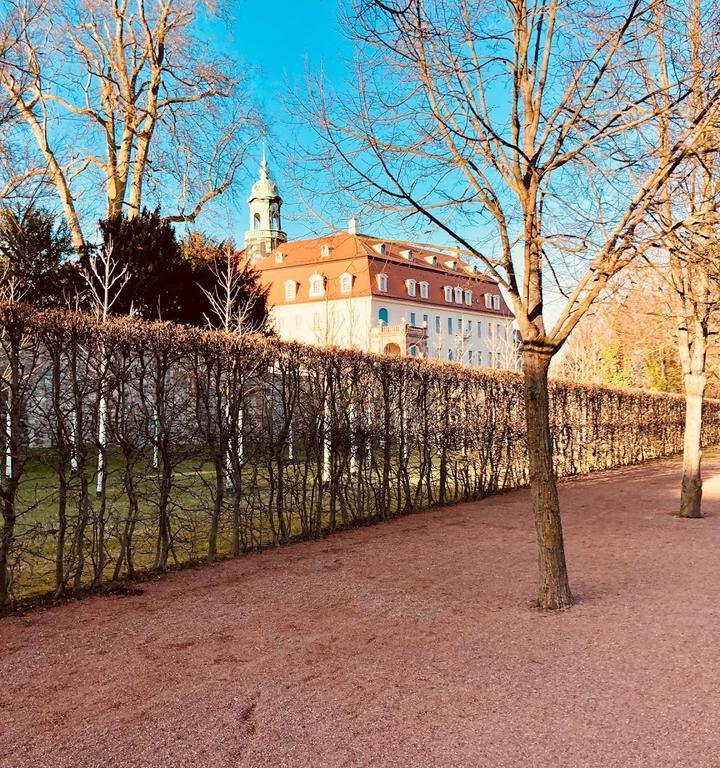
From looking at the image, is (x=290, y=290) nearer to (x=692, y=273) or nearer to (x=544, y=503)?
(x=692, y=273)

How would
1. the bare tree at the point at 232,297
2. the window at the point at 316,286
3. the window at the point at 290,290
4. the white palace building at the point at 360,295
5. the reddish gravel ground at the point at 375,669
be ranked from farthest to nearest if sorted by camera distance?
the window at the point at 290,290, the window at the point at 316,286, the white palace building at the point at 360,295, the bare tree at the point at 232,297, the reddish gravel ground at the point at 375,669

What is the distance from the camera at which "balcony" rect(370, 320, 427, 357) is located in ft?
157

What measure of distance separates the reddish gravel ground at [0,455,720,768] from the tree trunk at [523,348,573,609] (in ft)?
0.74

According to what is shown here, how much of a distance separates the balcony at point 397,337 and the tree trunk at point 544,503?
133ft

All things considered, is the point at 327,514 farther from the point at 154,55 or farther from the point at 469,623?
the point at 154,55

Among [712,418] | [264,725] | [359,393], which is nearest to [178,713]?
[264,725]

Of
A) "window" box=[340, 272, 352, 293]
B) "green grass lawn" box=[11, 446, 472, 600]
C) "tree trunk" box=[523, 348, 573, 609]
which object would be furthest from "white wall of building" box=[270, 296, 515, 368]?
"tree trunk" box=[523, 348, 573, 609]

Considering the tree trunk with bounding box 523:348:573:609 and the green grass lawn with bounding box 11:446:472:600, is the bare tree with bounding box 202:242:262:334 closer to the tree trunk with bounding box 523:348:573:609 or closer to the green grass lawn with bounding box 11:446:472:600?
the green grass lawn with bounding box 11:446:472:600

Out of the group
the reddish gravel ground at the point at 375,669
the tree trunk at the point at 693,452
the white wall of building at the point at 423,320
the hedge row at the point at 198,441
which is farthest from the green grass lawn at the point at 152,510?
the white wall of building at the point at 423,320

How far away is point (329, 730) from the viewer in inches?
145

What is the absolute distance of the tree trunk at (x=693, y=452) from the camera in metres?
10.7

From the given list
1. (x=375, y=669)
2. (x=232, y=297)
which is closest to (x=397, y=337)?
(x=232, y=297)

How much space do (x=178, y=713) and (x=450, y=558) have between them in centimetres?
462

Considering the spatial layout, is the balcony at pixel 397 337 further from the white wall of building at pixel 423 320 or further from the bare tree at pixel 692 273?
the bare tree at pixel 692 273
